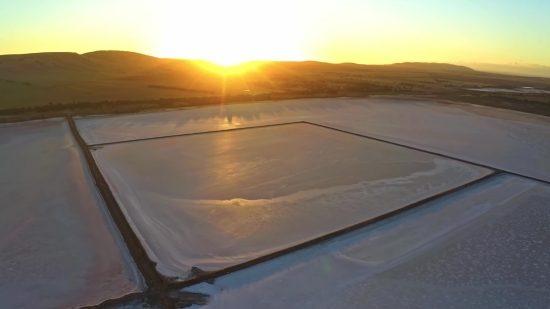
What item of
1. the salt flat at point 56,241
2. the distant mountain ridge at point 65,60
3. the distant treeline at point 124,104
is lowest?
the salt flat at point 56,241

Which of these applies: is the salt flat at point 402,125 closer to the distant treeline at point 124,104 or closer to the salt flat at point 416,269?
the distant treeline at point 124,104

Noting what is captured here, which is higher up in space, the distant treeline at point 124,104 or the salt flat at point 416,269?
the distant treeline at point 124,104

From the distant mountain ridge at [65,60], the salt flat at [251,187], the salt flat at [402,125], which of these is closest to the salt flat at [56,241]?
the salt flat at [251,187]

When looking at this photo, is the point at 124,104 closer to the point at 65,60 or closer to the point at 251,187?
the point at 251,187

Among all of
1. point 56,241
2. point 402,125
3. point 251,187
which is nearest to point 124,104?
point 251,187

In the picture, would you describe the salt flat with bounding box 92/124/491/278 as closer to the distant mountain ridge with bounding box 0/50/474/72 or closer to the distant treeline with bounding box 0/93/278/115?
the distant treeline with bounding box 0/93/278/115

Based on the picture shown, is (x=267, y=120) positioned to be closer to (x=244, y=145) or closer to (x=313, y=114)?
(x=313, y=114)
